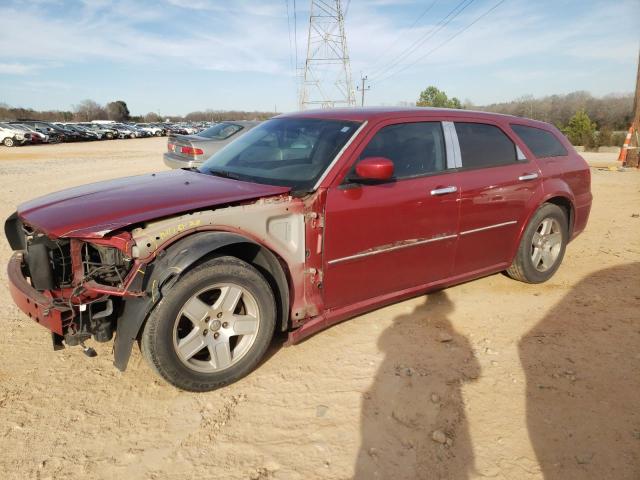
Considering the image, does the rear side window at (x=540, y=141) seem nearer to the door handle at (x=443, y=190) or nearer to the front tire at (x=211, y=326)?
the door handle at (x=443, y=190)

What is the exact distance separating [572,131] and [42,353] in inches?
1360

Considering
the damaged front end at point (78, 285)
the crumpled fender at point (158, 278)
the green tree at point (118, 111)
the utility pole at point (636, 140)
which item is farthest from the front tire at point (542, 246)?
the green tree at point (118, 111)

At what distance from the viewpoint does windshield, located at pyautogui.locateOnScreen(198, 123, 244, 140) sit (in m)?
11.7

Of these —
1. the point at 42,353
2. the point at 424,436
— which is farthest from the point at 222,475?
the point at 42,353

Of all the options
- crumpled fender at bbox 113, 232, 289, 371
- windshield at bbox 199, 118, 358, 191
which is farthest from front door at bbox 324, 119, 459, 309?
crumpled fender at bbox 113, 232, 289, 371

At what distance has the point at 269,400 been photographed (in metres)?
2.87

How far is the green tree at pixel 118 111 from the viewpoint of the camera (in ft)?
333

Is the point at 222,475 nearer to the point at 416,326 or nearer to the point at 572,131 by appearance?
the point at 416,326

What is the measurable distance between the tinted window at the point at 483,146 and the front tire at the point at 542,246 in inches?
27.7

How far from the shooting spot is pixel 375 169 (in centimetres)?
309

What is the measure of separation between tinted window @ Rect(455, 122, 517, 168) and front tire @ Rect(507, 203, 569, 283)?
702 mm

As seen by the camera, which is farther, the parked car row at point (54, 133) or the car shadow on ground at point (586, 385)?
the parked car row at point (54, 133)

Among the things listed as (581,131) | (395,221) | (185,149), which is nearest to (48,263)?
(395,221)

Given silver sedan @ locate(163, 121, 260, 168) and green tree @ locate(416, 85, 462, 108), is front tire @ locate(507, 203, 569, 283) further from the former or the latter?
green tree @ locate(416, 85, 462, 108)
